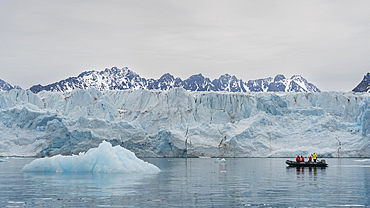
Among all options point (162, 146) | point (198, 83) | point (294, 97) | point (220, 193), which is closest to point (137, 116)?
point (162, 146)

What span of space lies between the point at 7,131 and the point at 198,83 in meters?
126

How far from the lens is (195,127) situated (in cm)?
7119

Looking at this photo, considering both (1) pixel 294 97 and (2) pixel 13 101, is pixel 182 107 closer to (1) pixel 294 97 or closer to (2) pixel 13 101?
(1) pixel 294 97

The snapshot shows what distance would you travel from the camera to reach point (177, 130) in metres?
70.8

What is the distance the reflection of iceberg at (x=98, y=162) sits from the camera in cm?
3111

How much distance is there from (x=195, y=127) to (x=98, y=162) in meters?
40.3

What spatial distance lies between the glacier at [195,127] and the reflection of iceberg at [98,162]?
104 ft

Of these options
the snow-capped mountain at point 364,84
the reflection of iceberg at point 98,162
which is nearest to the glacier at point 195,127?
the reflection of iceberg at point 98,162

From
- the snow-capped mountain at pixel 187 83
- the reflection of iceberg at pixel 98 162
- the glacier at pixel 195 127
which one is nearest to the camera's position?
the reflection of iceberg at pixel 98 162

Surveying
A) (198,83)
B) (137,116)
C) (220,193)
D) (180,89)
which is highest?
(198,83)

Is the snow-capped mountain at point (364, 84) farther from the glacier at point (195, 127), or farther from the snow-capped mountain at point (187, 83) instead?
the snow-capped mountain at point (187, 83)

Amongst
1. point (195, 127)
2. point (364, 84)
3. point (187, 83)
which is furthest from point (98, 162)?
point (187, 83)

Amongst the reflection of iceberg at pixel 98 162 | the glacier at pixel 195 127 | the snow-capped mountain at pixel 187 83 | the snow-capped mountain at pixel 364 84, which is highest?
the snow-capped mountain at pixel 187 83

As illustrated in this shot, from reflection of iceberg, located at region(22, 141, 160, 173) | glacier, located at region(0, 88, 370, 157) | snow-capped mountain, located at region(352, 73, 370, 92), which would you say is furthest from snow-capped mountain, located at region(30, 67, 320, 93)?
reflection of iceberg, located at region(22, 141, 160, 173)
